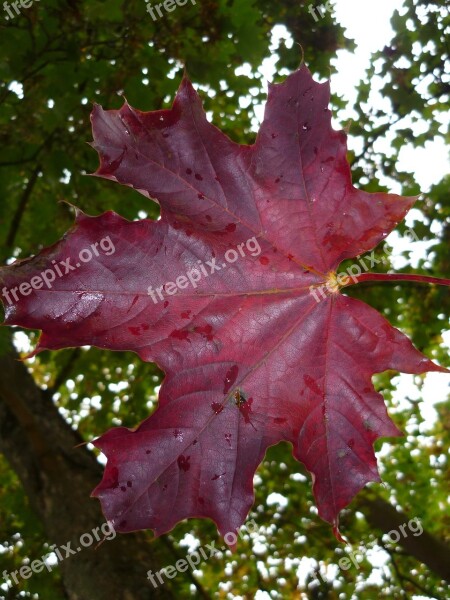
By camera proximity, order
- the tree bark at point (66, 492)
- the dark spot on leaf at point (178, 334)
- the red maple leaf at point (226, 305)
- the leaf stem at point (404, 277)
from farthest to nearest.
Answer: the tree bark at point (66, 492) < the dark spot on leaf at point (178, 334) < the red maple leaf at point (226, 305) < the leaf stem at point (404, 277)

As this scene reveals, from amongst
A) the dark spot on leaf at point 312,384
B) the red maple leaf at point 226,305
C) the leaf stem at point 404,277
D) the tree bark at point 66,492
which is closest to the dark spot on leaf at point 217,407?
the red maple leaf at point 226,305

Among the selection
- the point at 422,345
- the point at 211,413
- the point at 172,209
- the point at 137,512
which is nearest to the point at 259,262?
the point at 172,209

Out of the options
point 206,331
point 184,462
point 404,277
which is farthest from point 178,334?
point 404,277

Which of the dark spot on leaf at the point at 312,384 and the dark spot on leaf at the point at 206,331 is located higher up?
the dark spot on leaf at the point at 206,331

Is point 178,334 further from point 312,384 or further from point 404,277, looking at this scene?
point 404,277

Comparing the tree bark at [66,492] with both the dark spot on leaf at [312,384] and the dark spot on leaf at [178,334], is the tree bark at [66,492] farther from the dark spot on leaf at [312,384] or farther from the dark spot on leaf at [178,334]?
the dark spot on leaf at [312,384]

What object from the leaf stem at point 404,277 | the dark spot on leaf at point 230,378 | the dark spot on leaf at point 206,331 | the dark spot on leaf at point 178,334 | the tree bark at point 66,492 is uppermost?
the dark spot on leaf at point 178,334
